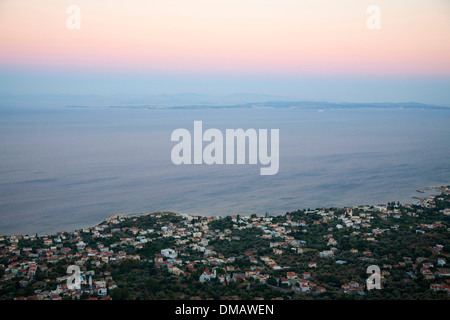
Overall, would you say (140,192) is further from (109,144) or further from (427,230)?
(109,144)

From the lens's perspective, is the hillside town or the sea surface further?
the sea surface

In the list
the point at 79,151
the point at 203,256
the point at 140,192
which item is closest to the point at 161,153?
the point at 79,151

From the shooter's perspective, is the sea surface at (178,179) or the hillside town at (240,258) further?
the sea surface at (178,179)

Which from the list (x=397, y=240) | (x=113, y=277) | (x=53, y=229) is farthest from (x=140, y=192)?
(x=397, y=240)

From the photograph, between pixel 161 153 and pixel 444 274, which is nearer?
pixel 444 274

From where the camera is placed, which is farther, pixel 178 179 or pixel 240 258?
pixel 178 179
